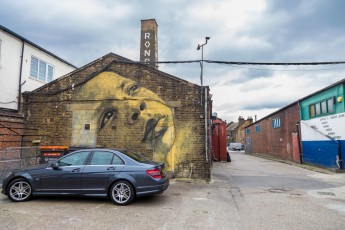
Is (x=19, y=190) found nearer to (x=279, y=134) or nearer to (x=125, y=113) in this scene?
(x=125, y=113)

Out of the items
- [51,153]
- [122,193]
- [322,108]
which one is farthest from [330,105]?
[51,153]

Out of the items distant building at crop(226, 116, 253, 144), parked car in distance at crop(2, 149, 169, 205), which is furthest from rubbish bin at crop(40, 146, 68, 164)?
distant building at crop(226, 116, 253, 144)

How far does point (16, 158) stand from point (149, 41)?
13.2 metres

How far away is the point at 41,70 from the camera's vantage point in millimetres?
14930

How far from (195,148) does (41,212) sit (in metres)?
6.28

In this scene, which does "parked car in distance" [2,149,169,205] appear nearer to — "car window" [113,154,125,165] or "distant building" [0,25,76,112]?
"car window" [113,154,125,165]

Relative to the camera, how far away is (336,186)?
10.6 m

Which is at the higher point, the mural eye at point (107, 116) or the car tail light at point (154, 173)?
the mural eye at point (107, 116)

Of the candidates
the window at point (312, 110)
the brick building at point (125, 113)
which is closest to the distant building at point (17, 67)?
the brick building at point (125, 113)

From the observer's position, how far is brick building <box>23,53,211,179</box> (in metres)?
11.3

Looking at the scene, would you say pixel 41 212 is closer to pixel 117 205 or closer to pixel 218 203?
pixel 117 205

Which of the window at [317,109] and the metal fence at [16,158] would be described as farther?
the window at [317,109]

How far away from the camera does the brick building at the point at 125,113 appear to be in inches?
446

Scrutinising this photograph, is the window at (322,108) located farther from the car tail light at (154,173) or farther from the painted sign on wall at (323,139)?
the car tail light at (154,173)
